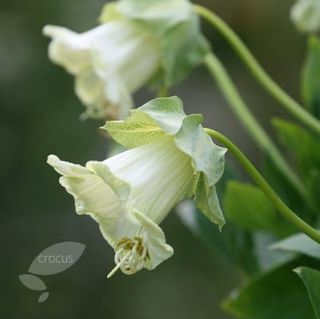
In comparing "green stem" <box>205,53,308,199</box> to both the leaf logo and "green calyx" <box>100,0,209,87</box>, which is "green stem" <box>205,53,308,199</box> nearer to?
"green calyx" <box>100,0,209,87</box>

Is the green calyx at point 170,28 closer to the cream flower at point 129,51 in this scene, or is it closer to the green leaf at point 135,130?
the cream flower at point 129,51

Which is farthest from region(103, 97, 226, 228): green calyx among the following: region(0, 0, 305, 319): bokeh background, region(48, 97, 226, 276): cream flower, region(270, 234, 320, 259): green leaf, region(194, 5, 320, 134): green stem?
region(0, 0, 305, 319): bokeh background

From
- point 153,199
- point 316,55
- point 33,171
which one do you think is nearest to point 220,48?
point 33,171

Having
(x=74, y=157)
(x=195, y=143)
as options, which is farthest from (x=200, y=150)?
(x=74, y=157)

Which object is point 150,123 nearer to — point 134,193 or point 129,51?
point 134,193

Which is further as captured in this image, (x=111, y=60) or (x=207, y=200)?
(x=111, y=60)

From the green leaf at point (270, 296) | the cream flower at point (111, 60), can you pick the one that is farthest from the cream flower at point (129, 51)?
the green leaf at point (270, 296)

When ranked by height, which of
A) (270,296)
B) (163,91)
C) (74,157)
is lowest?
(74,157)
